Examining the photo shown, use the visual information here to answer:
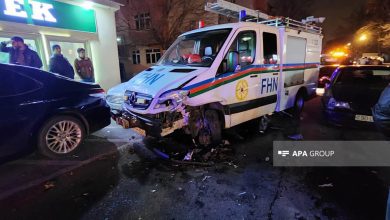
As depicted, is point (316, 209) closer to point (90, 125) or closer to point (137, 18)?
point (90, 125)

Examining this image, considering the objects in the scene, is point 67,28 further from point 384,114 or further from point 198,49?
point 384,114

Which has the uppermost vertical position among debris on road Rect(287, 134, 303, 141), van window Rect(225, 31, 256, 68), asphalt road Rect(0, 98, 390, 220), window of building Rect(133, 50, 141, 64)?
window of building Rect(133, 50, 141, 64)

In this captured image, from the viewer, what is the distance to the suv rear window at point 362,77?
18.3 feet

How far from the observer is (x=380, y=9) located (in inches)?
1019

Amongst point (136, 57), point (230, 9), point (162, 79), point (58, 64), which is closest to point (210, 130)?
→ point (162, 79)

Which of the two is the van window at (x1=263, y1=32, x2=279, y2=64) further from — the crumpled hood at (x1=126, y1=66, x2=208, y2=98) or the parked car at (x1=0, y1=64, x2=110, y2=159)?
the parked car at (x1=0, y1=64, x2=110, y2=159)

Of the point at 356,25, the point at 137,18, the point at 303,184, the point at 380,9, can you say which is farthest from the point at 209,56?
the point at 356,25

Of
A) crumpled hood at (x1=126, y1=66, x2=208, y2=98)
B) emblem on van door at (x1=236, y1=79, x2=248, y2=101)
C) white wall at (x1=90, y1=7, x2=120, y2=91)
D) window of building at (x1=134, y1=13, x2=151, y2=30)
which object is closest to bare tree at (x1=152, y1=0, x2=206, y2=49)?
window of building at (x1=134, y1=13, x2=151, y2=30)

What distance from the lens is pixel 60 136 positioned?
4.16 m

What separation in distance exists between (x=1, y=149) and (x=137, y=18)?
2001 centimetres

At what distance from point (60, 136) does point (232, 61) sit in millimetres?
3479

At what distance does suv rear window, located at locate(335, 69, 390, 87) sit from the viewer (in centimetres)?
558

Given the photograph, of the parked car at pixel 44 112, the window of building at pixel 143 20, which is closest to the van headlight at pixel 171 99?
the parked car at pixel 44 112

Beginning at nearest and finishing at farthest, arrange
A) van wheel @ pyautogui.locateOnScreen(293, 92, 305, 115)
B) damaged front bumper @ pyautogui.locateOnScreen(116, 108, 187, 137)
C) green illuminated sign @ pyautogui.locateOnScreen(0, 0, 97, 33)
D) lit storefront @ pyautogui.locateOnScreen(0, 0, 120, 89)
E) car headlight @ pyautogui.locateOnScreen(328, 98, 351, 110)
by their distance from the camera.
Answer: damaged front bumper @ pyautogui.locateOnScreen(116, 108, 187, 137) < car headlight @ pyautogui.locateOnScreen(328, 98, 351, 110) < van wheel @ pyautogui.locateOnScreen(293, 92, 305, 115) < green illuminated sign @ pyautogui.locateOnScreen(0, 0, 97, 33) < lit storefront @ pyautogui.locateOnScreen(0, 0, 120, 89)
